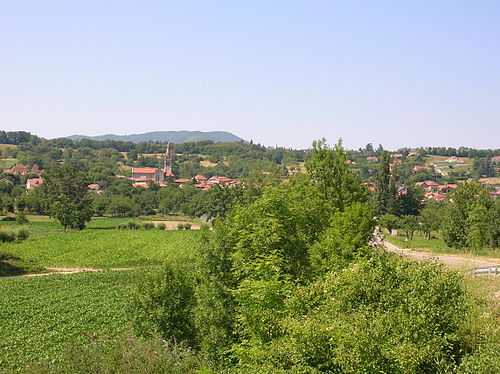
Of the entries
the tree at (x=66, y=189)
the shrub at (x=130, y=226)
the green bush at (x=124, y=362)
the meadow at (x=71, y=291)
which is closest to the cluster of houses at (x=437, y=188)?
the shrub at (x=130, y=226)

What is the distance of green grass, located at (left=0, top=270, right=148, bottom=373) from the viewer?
24250 millimetres

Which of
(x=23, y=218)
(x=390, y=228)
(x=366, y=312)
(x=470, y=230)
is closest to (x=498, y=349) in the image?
(x=366, y=312)

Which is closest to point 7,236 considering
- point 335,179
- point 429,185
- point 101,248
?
point 101,248

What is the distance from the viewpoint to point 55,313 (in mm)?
32062

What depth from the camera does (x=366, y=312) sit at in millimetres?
15719

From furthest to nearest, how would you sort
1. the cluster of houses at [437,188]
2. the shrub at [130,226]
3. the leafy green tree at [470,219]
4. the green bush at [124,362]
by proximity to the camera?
the cluster of houses at [437,188]
the shrub at [130,226]
the leafy green tree at [470,219]
the green bush at [124,362]

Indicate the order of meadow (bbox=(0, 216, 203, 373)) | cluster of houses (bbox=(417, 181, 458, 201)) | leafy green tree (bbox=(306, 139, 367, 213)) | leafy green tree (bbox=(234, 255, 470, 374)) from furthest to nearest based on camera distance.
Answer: cluster of houses (bbox=(417, 181, 458, 201)) < leafy green tree (bbox=(306, 139, 367, 213)) < meadow (bbox=(0, 216, 203, 373)) < leafy green tree (bbox=(234, 255, 470, 374))

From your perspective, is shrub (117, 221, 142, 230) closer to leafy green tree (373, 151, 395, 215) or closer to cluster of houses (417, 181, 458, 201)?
leafy green tree (373, 151, 395, 215)

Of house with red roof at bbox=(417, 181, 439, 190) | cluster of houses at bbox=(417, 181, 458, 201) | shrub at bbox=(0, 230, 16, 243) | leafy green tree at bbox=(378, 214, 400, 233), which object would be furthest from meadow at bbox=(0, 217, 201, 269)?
house with red roof at bbox=(417, 181, 439, 190)

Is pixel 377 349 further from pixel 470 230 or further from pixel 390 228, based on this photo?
pixel 390 228

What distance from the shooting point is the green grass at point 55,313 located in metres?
24.2

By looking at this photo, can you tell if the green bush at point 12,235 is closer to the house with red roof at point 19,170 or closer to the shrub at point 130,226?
the shrub at point 130,226

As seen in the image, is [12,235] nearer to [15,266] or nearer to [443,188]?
[15,266]

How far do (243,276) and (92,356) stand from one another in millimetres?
7660
